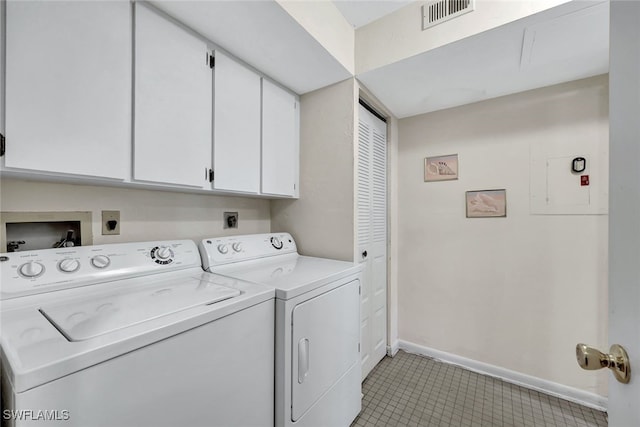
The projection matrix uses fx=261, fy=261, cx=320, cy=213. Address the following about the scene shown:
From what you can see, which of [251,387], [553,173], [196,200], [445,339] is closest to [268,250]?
[196,200]

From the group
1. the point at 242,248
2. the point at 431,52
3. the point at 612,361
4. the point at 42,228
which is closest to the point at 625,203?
the point at 612,361

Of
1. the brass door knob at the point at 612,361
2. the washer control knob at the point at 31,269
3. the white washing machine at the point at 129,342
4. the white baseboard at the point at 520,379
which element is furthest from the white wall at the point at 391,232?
the washer control knob at the point at 31,269

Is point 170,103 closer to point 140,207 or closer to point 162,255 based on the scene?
point 140,207

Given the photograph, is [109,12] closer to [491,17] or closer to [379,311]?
[491,17]

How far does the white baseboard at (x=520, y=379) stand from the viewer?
1825mm

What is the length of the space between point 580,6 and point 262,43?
5.13 ft

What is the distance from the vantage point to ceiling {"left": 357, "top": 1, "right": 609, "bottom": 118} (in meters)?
1.34

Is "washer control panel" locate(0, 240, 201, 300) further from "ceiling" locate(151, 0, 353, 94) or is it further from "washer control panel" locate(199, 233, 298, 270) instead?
"ceiling" locate(151, 0, 353, 94)

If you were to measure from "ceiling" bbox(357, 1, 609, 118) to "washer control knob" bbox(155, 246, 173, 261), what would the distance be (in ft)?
5.46

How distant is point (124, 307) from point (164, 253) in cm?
45

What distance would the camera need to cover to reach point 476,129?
224 cm

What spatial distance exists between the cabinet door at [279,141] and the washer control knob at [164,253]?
0.67 metres

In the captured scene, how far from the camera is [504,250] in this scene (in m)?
2.12

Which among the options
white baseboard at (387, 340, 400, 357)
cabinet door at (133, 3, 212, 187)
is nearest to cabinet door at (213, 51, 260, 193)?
cabinet door at (133, 3, 212, 187)
